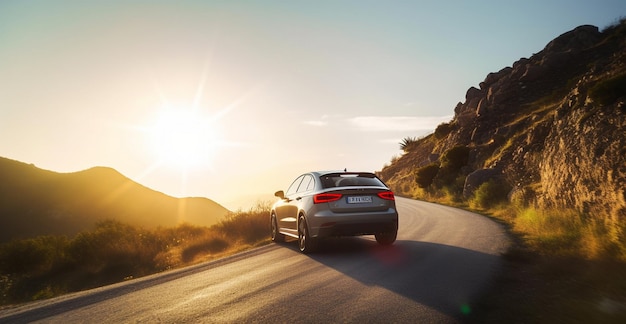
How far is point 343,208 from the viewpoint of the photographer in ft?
25.4

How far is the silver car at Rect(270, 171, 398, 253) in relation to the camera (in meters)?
7.70

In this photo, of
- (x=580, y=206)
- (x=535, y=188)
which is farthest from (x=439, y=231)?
(x=535, y=188)

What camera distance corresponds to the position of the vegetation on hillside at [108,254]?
45.5 ft

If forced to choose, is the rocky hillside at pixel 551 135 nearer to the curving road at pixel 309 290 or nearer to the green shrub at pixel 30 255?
the curving road at pixel 309 290

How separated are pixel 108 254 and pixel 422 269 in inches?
577

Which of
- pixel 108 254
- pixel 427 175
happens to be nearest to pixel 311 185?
pixel 108 254

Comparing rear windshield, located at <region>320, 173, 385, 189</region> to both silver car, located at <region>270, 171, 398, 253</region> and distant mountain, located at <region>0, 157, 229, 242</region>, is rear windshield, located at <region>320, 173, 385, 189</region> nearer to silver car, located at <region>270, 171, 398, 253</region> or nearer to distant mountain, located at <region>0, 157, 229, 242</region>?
silver car, located at <region>270, 171, 398, 253</region>

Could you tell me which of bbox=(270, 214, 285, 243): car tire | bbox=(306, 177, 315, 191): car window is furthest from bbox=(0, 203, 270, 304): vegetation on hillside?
bbox=(306, 177, 315, 191): car window

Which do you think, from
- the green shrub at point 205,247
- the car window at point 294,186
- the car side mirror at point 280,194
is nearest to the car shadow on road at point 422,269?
the car window at point 294,186

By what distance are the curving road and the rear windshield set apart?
4.80 ft

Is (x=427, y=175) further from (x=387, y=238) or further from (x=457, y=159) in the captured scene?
(x=387, y=238)

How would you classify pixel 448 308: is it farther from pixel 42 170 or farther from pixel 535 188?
pixel 42 170

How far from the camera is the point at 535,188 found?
14594 mm

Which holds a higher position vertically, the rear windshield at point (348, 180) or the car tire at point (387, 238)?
the rear windshield at point (348, 180)
